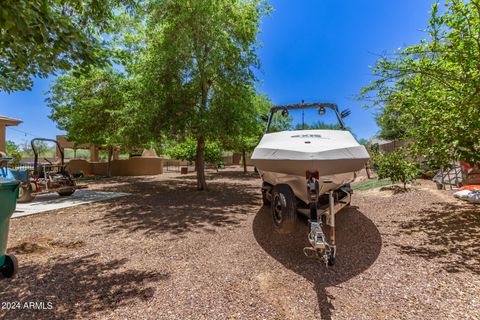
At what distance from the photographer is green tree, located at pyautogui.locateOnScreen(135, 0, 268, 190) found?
360 inches

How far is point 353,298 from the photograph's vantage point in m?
2.85

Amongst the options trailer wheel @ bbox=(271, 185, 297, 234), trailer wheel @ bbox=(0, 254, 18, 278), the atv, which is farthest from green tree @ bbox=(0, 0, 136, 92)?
the atv

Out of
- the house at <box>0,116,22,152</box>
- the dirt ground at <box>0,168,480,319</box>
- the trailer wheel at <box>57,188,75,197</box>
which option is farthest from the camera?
the house at <box>0,116,22,152</box>

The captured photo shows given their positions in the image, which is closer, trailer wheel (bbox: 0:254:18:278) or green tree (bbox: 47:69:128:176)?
trailer wheel (bbox: 0:254:18:278)

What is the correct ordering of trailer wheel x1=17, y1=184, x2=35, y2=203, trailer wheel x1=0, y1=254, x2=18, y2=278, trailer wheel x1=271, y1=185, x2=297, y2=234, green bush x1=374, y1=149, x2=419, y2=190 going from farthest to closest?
green bush x1=374, y1=149, x2=419, y2=190 < trailer wheel x1=17, y1=184, x2=35, y2=203 < trailer wheel x1=271, y1=185, x2=297, y2=234 < trailer wheel x1=0, y1=254, x2=18, y2=278

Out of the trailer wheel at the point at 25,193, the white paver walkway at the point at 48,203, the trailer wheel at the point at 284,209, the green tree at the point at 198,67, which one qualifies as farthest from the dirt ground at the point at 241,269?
the green tree at the point at 198,67

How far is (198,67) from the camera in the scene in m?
9.84

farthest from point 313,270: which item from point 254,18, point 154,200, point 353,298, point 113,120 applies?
point 113,120

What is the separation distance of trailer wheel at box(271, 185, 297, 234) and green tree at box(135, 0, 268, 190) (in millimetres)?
5603

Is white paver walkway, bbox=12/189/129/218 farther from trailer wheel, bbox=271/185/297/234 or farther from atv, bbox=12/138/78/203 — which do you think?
trailer wheel, bbox=271/185/297/234

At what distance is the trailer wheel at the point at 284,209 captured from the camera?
12.4 feet

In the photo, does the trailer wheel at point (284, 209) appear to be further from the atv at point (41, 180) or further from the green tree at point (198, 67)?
the atv at point (41, 180)

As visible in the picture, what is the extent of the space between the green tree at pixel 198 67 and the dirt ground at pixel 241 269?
4.57 m

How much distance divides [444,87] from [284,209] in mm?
4620
